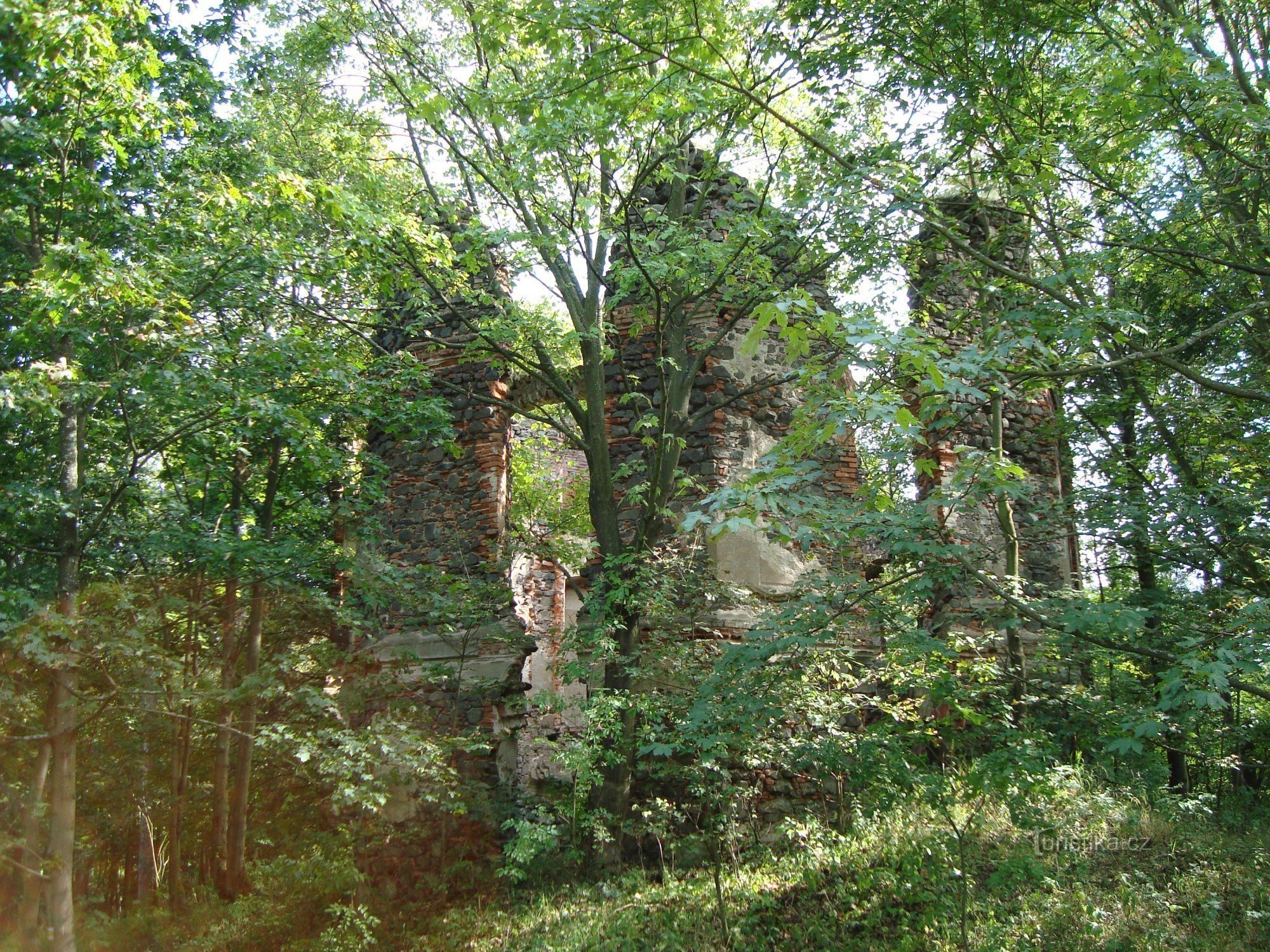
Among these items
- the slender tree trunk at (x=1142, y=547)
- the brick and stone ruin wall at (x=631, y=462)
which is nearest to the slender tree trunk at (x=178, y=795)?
the brick and stone ruin wall at (x=631, y=462)

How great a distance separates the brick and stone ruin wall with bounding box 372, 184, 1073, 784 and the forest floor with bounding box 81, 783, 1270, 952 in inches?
62.3

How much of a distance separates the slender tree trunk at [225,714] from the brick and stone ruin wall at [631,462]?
1344mm

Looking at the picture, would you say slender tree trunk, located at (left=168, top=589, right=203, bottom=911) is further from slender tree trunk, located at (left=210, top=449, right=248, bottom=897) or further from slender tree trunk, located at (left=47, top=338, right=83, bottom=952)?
slender tree trunk, located at (left=47, top=338, right=83, bottom=952)

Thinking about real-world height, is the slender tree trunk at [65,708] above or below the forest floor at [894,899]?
above

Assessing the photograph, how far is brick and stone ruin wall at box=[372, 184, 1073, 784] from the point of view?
7484mm

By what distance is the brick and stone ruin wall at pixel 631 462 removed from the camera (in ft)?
24.6

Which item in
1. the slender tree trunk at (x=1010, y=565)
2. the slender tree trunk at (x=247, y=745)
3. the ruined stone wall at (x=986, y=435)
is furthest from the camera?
the slender tree trunk at (x=247, y=745)

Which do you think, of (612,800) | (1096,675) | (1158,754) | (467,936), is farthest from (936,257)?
(467,936)

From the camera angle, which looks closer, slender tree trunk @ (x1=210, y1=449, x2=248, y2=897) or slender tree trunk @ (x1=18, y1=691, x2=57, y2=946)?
slender tree trunk @ (x1=18, y1=691, x2=57, y2=946)

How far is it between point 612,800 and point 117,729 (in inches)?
149

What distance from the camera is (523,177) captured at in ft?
20.5

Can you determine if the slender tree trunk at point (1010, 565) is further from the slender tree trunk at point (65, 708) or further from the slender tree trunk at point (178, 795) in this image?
the slender tree trunk at point (178, 795)

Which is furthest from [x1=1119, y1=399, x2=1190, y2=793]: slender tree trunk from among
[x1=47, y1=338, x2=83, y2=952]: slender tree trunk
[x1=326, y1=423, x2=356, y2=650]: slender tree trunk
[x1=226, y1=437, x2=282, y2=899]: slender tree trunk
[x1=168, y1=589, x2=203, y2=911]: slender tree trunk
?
[x1=168, y1=589, x2=203, y2=911]: slender tree trunk

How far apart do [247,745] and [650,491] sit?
12.9 ft
